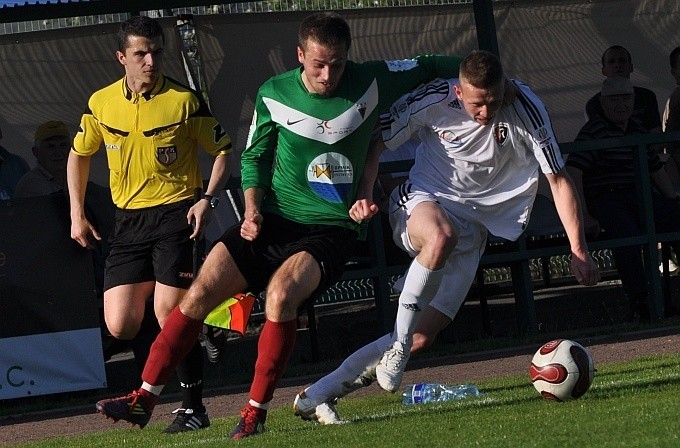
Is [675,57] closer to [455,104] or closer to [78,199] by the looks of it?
[455,104]

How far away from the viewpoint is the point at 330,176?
673cm

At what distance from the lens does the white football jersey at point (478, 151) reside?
23.3ft

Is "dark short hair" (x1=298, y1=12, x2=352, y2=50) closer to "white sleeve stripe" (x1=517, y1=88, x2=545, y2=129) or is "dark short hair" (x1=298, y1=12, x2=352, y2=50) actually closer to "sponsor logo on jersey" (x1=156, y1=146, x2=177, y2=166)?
"white sleeve stripe" (x1=517, y1=88, x2=545, y2=129)

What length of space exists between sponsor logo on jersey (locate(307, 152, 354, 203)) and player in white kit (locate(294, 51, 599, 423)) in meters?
0.22

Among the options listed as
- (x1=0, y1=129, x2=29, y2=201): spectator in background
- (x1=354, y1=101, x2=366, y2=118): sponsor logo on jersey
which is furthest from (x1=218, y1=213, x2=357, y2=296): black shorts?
(x1=0, y1=129, x2=29, y2=201): spectator in background

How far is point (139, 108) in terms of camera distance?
761 cm

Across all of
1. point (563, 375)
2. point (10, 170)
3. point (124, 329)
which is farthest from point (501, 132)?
point (10, 170)

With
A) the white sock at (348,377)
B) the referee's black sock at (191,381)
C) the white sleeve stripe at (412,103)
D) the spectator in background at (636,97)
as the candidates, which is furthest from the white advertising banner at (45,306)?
the spectator in background at (636,97)

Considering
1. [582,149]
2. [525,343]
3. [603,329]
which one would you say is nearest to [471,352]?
[525,343]

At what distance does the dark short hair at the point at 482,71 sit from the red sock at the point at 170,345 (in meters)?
1.82

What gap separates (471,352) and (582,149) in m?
1.91

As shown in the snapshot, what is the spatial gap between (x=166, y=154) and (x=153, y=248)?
1.74ft

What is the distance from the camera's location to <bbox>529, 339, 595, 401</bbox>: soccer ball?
22.1 feet

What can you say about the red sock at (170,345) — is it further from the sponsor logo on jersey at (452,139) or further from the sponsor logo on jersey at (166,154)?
the sponsor logo on jersey at (452,139)
